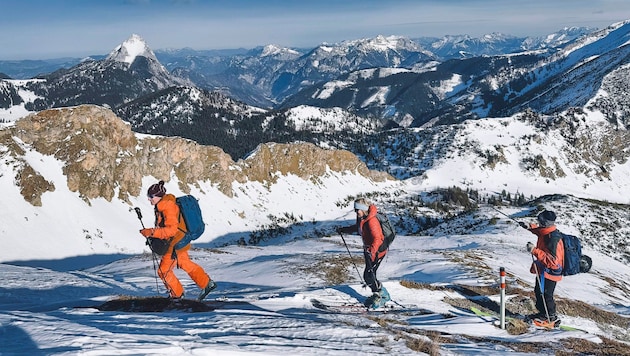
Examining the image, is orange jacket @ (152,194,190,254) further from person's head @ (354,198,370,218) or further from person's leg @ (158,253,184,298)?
person's head @ (354,198,370,218)

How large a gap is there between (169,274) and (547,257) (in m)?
10.4

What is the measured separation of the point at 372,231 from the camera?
511 inches

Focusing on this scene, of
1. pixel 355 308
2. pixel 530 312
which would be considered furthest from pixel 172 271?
pixel 530 312

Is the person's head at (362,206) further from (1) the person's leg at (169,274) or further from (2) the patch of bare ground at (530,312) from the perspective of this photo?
(1) the person's leg at (169,274)

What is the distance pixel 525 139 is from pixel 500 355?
209 meters

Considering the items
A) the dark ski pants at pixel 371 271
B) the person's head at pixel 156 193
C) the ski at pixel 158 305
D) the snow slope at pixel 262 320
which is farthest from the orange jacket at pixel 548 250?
the person's head at pixel 156 193

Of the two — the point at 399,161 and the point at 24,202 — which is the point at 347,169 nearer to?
the point at 399,161

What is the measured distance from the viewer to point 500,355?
359 inches

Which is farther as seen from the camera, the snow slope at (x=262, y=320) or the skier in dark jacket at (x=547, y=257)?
the skier in dark jacket at (x=547, y=257)

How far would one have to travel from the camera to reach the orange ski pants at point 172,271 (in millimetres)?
12078

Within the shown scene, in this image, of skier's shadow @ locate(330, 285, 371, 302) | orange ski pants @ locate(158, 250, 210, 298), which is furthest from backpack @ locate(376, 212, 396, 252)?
orange ski pants @ locate(158, 250, 210, 298)

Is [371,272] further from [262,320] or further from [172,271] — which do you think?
[172,271]

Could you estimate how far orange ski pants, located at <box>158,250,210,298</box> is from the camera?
39.6 feet

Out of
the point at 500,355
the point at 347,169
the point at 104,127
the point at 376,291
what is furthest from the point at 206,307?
the point at 347,169
